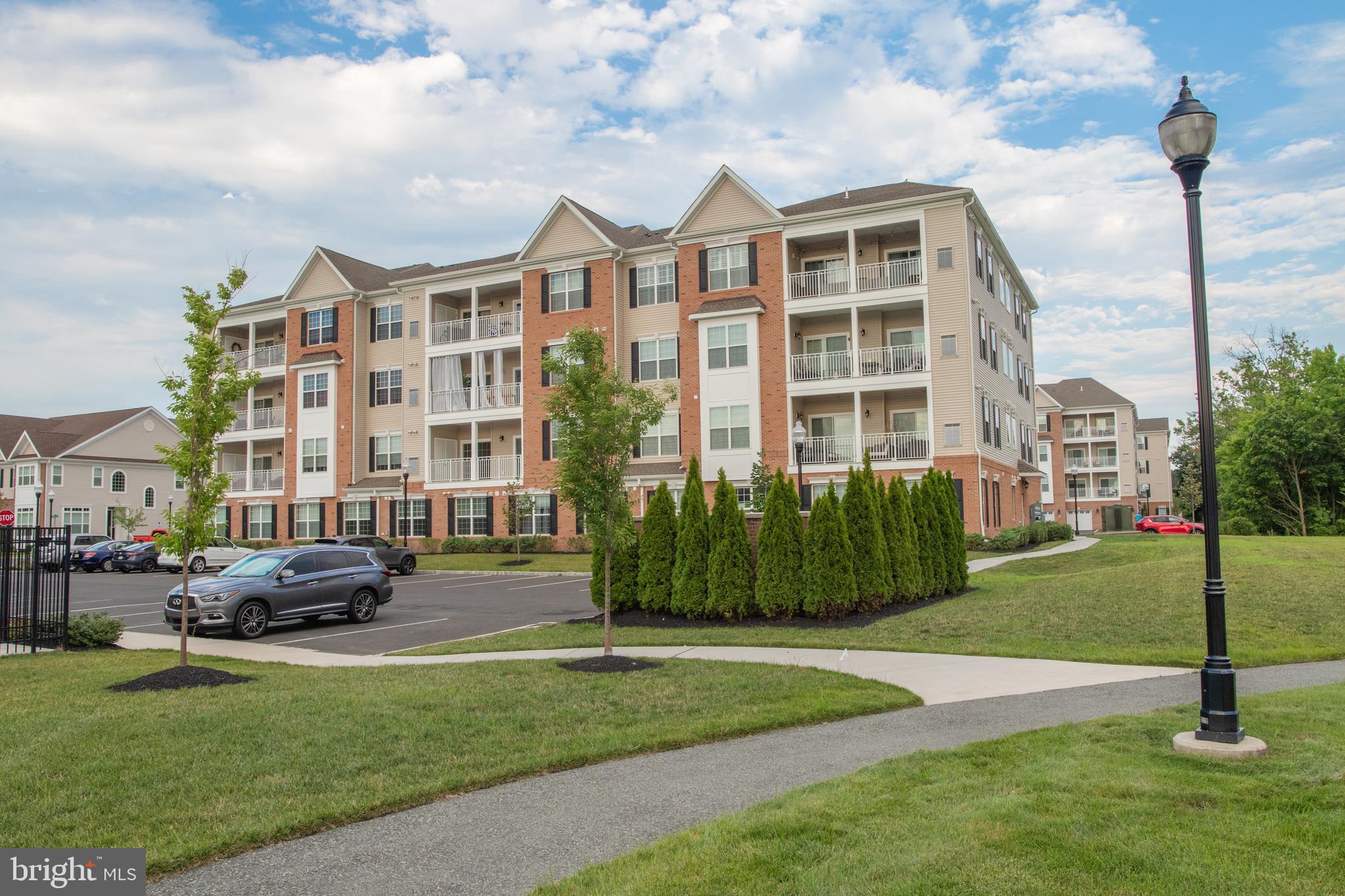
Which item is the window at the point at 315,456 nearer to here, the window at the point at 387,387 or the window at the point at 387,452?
the window at the point at 387,452

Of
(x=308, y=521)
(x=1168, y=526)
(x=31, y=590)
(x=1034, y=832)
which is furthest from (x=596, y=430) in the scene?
(x=1168, y=526)

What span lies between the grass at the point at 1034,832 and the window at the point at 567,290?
111 feet

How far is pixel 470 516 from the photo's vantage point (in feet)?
135

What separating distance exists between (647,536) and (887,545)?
4556 mm

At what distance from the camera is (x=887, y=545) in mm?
17188

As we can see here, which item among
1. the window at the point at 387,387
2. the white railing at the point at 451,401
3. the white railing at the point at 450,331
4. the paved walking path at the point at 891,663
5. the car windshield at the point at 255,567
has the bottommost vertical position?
the paved walking path at the point at 891,663

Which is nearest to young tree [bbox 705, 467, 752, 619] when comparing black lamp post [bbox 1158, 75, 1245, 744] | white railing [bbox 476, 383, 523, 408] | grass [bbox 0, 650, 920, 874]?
grass [bbox 0, 650, 920, 874]

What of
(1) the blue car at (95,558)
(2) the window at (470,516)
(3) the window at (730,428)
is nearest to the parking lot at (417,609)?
(1) the blue car at (95,558)

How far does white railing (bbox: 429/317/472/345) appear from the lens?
4216cm

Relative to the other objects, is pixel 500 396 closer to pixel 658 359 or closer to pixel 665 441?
pixel 658 359

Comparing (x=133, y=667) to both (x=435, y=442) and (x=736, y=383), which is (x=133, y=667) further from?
(x=435, y=442)

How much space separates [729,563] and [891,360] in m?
19.7

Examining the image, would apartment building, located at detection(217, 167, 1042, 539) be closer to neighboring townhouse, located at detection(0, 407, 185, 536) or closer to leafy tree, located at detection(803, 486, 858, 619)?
leafy tree, located at detection(803, 486, 858, 619)

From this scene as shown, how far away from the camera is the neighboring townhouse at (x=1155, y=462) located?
9381cm
